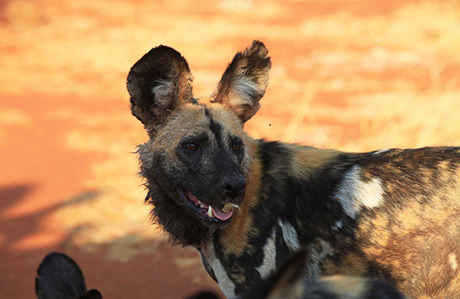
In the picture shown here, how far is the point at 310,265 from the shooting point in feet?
8.90

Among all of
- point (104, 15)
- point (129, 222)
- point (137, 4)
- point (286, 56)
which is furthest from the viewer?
point (137, 4)

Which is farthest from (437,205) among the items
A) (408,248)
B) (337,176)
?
(337,176)

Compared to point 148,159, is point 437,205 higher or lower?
lower

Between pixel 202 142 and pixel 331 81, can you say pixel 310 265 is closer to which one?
pixel 202 142

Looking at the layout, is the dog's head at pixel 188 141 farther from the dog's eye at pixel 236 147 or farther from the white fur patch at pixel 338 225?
the white fur patch at pixel 338 225

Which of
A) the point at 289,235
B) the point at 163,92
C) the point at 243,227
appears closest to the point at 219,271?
the point at 243,227

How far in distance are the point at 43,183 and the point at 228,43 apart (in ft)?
15.8

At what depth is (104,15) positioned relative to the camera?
11.5m

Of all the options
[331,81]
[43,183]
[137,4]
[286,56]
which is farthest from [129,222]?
[137,4]

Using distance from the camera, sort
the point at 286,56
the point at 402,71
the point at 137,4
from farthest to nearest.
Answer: the point at 137,4
the point at 286,56
the point at 402,71

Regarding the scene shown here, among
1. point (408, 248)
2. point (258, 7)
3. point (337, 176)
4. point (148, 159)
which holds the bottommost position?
point (408, 248)

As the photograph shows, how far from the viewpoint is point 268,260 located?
2.69 metres

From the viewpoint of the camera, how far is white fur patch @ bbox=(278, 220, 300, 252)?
2.72m

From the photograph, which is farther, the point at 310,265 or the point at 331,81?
the point at 331,81
